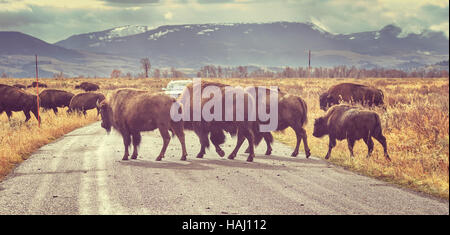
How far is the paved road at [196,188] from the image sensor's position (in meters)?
6.73

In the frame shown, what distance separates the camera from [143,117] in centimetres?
1154

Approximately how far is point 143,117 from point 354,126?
514 cm

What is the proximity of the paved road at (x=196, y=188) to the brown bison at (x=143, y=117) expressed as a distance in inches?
20.6

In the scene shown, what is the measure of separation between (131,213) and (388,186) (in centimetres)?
465

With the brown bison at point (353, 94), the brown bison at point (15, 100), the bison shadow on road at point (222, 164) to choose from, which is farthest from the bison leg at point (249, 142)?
the brown bison at point (15, 100)

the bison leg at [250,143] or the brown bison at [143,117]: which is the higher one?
the brown bison at [143,117]

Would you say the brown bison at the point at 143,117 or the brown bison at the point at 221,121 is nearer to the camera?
the brown bison at the point at 143,117

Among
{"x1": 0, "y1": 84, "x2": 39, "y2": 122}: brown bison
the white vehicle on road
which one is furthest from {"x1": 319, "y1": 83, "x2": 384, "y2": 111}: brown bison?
{"x1": 0, "y1": 84, "x2": 39, "y2": 122}: brown bison

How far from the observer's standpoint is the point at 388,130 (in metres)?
14.2

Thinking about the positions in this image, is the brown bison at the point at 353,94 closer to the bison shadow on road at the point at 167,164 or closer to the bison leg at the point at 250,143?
the bison leg at the point at 250,143

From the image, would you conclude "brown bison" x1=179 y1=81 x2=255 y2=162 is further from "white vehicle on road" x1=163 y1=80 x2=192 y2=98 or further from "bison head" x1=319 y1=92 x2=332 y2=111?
"white vehicle on road" x1=163 y1=80 x2=192 y2=98

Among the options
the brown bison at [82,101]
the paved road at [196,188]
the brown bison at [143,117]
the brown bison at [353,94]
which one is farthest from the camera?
the brown bison at [82,101]

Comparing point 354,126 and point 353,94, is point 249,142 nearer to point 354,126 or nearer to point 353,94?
point 354,126

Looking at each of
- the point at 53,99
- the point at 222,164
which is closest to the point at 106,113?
the point at 222,164
